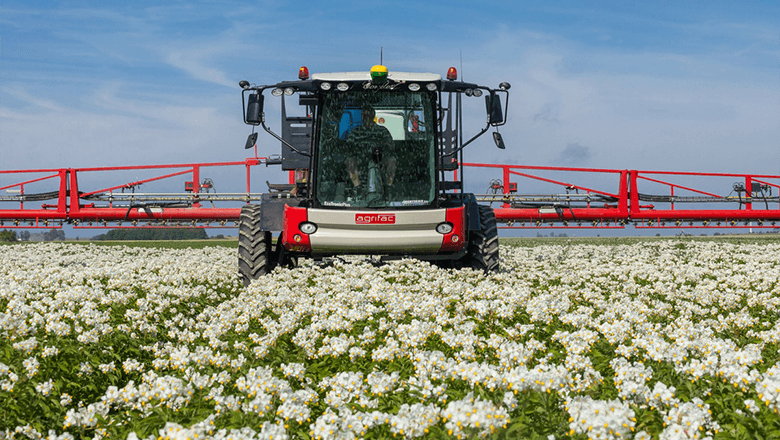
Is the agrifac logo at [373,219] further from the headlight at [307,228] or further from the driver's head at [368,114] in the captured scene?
the driver's head at [368,114]

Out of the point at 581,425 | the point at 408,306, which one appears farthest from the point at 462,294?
the point at 581,425

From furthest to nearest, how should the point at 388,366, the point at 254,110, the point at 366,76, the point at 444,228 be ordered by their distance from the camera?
the point at 366,76, the point at 444,228, the point at 254,110, the point at 388,366

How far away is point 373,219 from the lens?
10.1 meters

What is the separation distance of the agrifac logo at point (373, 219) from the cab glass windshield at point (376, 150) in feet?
0.92

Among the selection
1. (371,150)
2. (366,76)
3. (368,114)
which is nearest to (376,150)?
(371,150)

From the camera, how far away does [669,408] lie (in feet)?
12.8

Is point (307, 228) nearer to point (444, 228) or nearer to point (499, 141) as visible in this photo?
point (444, 228)

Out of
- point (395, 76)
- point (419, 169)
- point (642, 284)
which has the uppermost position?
point (395, 76)

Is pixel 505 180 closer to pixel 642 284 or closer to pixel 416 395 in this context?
pixel 642 284

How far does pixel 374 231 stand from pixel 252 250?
249 centimetres

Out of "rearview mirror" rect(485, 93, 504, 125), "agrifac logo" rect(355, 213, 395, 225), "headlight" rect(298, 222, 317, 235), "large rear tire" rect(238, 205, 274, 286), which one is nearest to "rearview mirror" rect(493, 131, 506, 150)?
"rearview mirror" rect(485, 93, 504, 125)

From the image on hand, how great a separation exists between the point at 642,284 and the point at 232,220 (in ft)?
60.2

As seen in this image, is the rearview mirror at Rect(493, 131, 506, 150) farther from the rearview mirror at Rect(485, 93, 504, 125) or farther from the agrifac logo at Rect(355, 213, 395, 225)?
the agrifac logo at Rect(355, 213, 395, 225)

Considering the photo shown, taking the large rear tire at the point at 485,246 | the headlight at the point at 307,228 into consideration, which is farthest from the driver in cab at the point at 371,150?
the large rear tire at the point at 485,246
